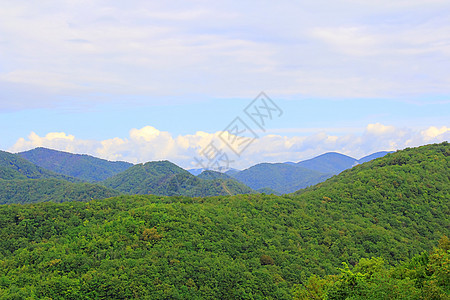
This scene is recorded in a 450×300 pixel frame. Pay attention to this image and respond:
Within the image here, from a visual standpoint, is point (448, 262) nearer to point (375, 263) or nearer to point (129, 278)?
point (375, 263)

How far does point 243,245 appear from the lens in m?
50.2

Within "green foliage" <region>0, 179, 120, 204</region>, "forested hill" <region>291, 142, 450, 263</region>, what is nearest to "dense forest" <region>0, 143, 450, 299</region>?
"forested hill" <region>291, 142, 450, 263</region>

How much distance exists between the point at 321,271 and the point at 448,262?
24.9 metres

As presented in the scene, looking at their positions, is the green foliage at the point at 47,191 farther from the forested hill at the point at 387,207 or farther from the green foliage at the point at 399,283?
the green foliage at the point at 399,283

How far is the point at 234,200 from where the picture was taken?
64.2 metres

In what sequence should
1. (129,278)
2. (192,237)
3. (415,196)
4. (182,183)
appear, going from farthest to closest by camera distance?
(182,183), (415,196), (192,237), (129,278)

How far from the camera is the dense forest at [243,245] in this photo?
113 ft

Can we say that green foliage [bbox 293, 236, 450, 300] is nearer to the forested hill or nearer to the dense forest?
the dense forest

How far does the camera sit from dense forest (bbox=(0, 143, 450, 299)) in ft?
113

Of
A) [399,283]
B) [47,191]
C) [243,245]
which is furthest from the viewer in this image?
[47,191]

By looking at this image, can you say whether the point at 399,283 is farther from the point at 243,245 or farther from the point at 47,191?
the point at 47,191

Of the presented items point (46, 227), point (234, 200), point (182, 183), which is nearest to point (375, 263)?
point (234, 200)

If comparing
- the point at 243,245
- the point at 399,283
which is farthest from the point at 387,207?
the point at 399,283

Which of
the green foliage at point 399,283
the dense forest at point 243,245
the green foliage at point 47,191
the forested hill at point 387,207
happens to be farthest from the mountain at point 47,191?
the green foliage at point 399,283
